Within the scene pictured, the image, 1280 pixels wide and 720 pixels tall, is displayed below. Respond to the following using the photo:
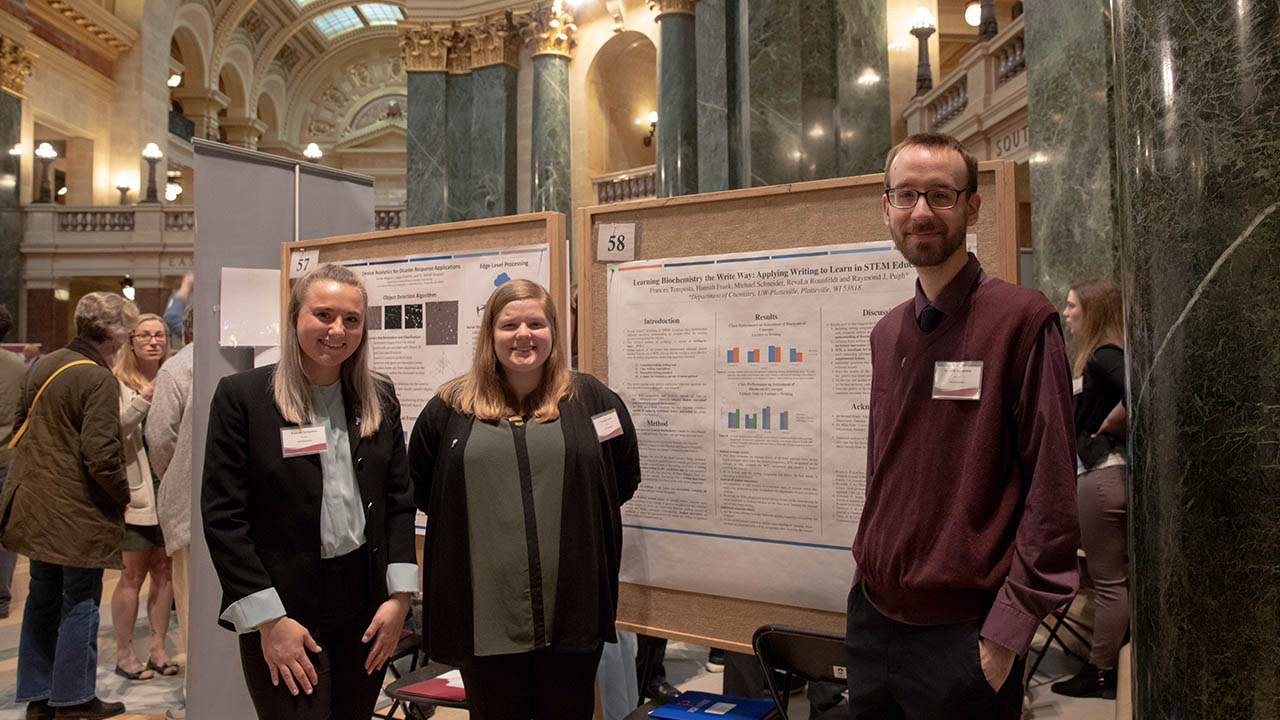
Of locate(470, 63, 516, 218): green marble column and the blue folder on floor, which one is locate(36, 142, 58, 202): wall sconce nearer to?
locate(470, 63, 516, 218): green marble column

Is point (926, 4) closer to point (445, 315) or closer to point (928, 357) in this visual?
point (445, 315)

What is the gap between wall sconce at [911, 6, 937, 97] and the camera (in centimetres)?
1051

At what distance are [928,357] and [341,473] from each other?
144 cm

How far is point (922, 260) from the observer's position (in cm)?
151

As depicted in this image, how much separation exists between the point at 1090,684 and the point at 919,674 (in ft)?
9.64

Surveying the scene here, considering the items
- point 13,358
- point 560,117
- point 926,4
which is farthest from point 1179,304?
point 926,4

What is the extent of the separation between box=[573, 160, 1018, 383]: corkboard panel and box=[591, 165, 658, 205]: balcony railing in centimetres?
844

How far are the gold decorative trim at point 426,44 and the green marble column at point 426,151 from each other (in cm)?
13

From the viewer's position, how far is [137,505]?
4.15 meters

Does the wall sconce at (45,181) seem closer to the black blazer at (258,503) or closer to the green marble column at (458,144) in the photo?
the green marble column at (458,144)

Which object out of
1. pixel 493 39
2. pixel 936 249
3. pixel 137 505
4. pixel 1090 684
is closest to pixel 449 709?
pixel 137 505

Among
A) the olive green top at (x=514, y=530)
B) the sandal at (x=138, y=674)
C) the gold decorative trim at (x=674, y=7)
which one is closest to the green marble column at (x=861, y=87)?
the gold decorative trim at (x=674, y=7)

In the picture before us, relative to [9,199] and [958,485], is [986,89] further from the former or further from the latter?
[9,199]

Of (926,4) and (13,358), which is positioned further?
(926,4)
